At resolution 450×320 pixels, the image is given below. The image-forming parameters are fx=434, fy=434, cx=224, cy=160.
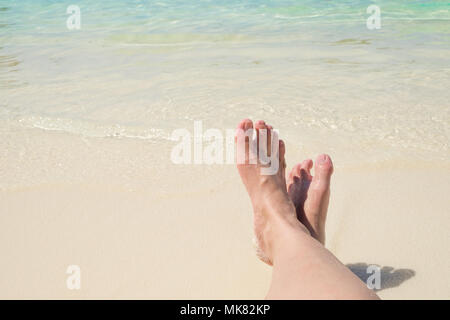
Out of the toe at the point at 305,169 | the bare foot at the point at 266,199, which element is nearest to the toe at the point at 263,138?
the bare foot at the point at 266,199

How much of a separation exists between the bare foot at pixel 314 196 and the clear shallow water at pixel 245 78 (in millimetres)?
555

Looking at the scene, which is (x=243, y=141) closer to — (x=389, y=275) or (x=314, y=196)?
(x=314, y=196)

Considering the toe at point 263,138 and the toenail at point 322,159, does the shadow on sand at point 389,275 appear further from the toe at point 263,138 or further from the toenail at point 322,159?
the toe at point 263,138

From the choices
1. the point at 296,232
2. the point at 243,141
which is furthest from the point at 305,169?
the point at 296,232

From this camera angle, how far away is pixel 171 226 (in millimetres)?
1949

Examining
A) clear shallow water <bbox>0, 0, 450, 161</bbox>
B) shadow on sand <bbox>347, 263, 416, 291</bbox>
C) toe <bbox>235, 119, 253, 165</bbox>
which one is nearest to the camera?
shadow on sand <bbox>347, 263, 416, 291</bbox>

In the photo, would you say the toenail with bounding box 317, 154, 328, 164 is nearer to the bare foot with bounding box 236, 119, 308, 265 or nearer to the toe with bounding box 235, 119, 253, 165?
the bare foot with bounding box 236, 119, 308, 265

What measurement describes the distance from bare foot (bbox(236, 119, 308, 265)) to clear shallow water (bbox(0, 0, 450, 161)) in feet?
2.23

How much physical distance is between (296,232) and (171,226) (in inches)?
25.0

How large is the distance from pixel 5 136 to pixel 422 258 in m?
2.56

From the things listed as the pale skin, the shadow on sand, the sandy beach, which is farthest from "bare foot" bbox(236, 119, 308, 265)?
the shadow on sand

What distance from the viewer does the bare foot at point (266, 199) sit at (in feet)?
5.39

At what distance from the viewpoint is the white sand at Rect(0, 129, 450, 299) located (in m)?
1.62
